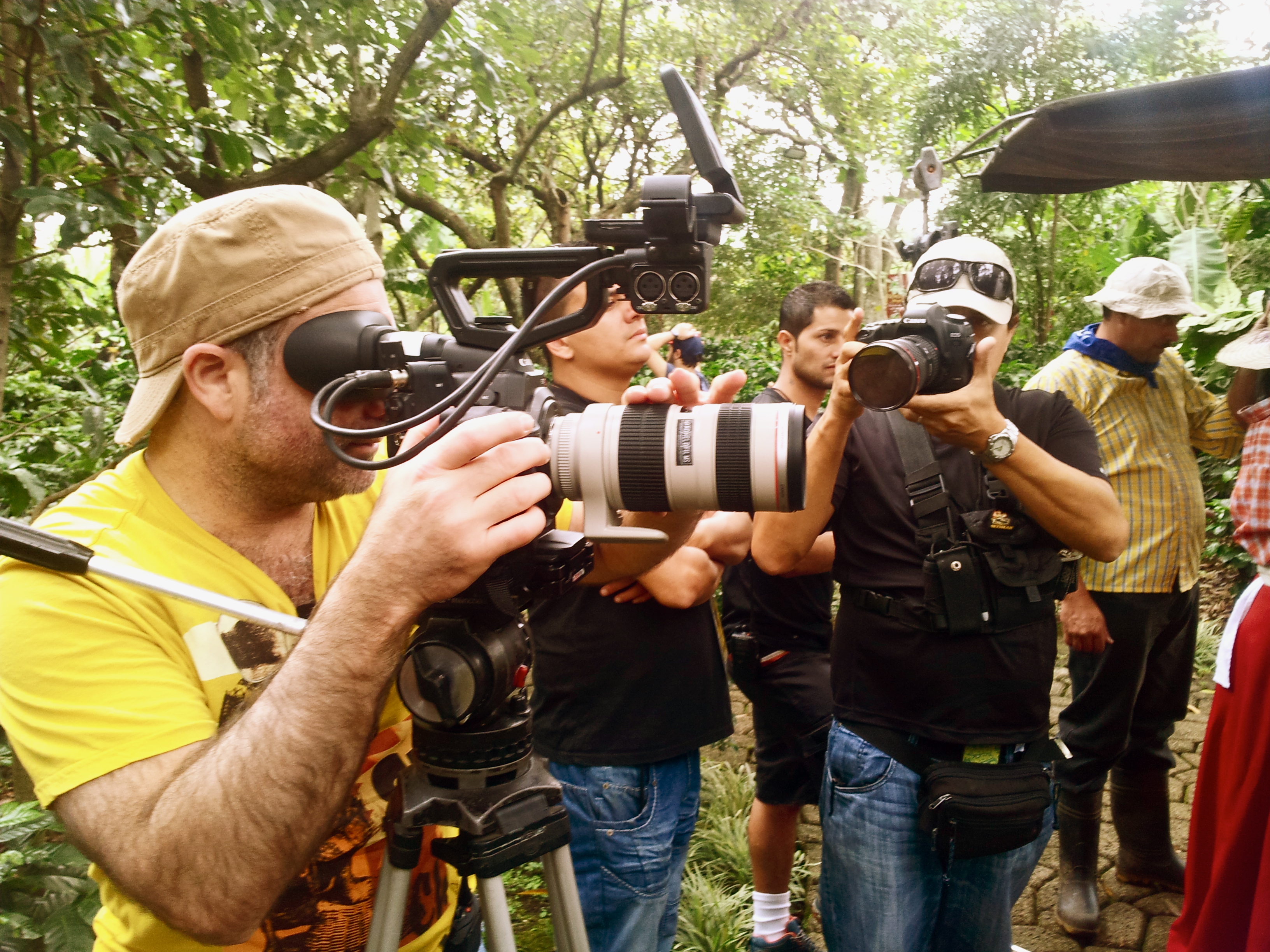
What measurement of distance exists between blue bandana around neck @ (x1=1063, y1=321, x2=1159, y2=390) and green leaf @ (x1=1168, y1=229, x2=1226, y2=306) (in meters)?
1.95

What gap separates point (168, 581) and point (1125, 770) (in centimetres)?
369

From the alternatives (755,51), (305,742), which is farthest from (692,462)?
(755,51)

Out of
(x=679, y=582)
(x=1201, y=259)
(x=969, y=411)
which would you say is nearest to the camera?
(x=969, y=411)

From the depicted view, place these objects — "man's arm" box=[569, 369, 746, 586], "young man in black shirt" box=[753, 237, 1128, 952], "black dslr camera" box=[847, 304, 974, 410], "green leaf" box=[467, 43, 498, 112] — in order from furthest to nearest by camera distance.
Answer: "green leaf" box=[467, 43, 498, 112]
"young man in black shirt" box=[753, 237, 1128, 952]
"black dslr camera" box=[847, 304, 974, 410]
"man's arm" box=[569, 369, 746, 586]

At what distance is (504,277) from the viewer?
4.29 feet

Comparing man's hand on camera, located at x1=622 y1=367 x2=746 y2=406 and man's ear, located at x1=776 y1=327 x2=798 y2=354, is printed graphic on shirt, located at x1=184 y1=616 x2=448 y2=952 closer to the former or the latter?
man's hand on camera, located at x1=622 y1=367 x2=746 y2=406

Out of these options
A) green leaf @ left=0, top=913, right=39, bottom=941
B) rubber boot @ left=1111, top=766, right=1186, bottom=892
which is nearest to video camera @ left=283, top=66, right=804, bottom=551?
green leaf @ left=0, top=913, right=39, bottom=941

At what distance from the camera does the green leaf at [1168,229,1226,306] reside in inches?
204

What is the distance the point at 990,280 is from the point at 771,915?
226cm

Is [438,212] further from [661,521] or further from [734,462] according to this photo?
[734,462]

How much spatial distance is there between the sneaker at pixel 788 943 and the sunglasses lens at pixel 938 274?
2.24 meters

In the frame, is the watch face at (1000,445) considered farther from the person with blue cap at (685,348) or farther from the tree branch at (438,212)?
the tree branch at (438,212)

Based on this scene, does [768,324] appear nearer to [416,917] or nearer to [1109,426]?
[1109,426]

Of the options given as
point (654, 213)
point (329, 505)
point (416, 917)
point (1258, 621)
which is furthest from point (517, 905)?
point (654, 213)
